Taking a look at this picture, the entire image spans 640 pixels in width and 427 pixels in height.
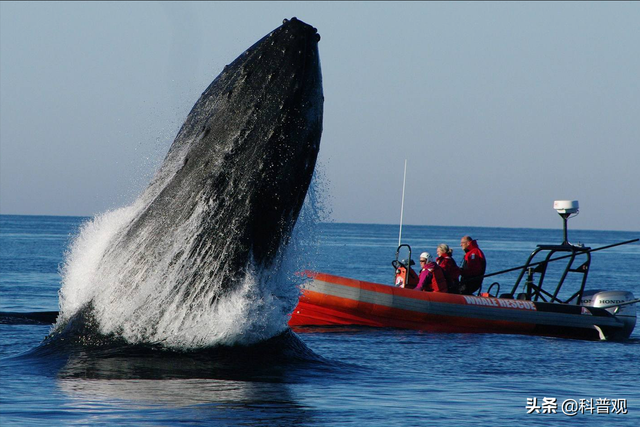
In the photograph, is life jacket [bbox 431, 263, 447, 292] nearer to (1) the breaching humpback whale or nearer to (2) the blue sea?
(2) the blue sea

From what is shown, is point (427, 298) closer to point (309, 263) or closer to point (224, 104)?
point (309, 263)

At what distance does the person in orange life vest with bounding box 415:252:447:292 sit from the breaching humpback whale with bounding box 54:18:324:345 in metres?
9.63

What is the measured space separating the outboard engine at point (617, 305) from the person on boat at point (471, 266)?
2347 mm

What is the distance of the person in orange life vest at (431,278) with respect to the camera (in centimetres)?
1659

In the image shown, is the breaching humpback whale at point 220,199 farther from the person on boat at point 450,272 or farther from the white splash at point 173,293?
the person on boat at point 450,272

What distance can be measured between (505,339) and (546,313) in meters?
1.85

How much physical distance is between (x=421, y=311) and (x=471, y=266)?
1.54 m

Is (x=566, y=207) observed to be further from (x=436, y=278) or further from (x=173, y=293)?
(x=173, y=293)

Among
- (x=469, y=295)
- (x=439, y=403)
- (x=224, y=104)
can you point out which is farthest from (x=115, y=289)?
(x=469, y=295)

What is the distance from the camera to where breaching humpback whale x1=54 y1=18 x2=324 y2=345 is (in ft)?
21.6

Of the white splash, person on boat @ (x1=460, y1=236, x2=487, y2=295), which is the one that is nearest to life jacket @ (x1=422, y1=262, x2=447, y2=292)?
person on boat @ (x1=460, y1=236, x2=487, y2=295)

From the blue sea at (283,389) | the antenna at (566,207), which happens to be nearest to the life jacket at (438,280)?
the antenna at (566,207)

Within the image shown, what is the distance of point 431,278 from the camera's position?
657 inches

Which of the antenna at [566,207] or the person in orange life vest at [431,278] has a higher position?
the antenna at [566,207]
